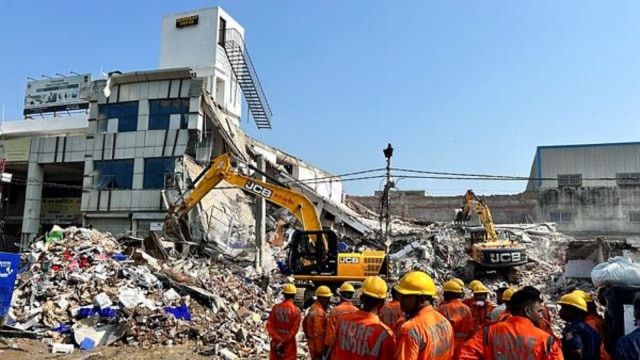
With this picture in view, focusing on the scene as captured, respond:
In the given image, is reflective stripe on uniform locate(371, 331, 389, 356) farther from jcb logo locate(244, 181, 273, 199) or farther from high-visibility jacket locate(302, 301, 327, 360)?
jcb logo locate(244, 181, 273, 199)

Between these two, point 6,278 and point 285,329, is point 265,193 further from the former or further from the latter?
point 285,329

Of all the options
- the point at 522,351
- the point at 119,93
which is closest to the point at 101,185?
the point at 119,93

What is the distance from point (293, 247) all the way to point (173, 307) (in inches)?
129

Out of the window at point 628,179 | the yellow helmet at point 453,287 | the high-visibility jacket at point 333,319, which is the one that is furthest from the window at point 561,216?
the high-visibility jacket at point 333,319

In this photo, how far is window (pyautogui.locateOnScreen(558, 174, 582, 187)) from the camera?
31469 mm

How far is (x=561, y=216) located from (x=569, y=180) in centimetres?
315

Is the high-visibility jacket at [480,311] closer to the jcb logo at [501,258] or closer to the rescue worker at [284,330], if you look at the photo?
the rescue worker at [284,330]

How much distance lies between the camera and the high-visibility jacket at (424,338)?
3117 millimetres

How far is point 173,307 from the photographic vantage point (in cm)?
1145

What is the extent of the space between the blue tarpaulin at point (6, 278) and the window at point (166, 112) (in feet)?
51.3

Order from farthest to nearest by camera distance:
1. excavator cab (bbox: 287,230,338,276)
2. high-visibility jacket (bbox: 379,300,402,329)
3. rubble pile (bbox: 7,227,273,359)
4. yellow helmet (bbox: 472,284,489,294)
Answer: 1. excavator cab (bbox: 287,230,338,276)
2. rubble pile (bbox: 7,227,273,359)
3. yellow helmet (bbox: 472,284,489,294)
4. high-visibility jacket (bbox: 379,300,402,329)

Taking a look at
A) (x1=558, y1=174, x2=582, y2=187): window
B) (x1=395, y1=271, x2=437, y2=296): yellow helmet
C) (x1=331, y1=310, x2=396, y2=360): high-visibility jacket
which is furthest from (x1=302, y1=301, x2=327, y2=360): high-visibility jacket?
(x1=558, y1=174, x2=582, y2=187): window

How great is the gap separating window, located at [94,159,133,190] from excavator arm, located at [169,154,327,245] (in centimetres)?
1050

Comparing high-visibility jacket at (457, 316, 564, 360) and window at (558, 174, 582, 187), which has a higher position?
window at (558, 174, 582, 187)
